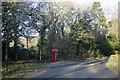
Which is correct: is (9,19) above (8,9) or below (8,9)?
below

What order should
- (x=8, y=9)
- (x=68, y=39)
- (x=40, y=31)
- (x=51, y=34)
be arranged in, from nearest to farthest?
(x=8, y=9), (x=40, y=31), (x=51, y=34), (x=68, y=39)

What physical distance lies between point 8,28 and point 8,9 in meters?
1.90

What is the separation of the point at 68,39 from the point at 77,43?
2851 mm

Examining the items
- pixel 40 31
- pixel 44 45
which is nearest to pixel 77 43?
pixel 44 45

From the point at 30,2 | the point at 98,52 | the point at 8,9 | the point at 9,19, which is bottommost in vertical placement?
the point at 98,52

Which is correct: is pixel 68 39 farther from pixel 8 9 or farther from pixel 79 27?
pixel 8 9

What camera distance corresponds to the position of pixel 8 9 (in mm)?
11812

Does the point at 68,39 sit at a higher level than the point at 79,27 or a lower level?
lower

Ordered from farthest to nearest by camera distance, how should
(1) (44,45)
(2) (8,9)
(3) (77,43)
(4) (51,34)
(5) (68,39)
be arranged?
(3) (77,43) → (5) (68,39) → (4) (51,34) → (1) (44,45) → (2) (8,9)

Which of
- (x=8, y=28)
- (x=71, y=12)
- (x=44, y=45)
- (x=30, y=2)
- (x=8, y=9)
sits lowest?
(x=44, y=45)

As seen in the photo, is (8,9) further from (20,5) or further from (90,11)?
(90,11)

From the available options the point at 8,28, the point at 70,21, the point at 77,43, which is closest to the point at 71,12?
the point at 70,21

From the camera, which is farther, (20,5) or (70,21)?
(70,21)

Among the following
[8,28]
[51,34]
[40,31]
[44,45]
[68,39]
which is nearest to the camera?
[8,28]
